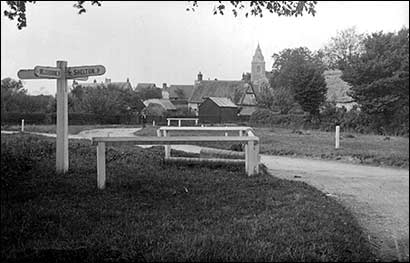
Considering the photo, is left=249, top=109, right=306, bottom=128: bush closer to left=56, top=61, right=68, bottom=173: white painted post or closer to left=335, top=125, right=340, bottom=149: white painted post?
left=335, top=125, right=340, bottom=149: white painted post

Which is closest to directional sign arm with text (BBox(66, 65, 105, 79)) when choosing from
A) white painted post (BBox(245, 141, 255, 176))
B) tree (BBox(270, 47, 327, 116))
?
tree (BBox(270, 47, 327, 116))

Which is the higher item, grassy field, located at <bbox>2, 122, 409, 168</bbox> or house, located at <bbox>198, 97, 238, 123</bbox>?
house, located at <bbox>198, 97, 238, 123</bbox>

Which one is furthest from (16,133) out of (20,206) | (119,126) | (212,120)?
(212,120)

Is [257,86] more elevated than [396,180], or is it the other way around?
[257,86]

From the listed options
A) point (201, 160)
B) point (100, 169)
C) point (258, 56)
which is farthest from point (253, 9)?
point (201, 160)

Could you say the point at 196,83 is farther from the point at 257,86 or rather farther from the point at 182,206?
the point at 182,206

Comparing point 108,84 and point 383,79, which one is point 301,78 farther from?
point 108,84

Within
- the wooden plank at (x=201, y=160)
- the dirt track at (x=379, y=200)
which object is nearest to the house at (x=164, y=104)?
the dirt track at (x=379, y=200)
